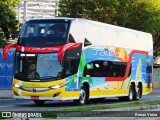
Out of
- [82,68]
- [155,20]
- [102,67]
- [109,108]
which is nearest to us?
[109,108]

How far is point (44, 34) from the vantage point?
23.4m

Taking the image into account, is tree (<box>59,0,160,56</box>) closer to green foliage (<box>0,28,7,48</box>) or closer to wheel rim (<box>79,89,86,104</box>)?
green foliage (<box>0,28,7,48</box>)

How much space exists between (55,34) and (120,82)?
21.9 ft

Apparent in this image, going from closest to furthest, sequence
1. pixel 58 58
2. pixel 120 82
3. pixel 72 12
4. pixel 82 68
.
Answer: pixel 58 58 → pixel 82 68 → pixel 120 82 → pixel 72 12

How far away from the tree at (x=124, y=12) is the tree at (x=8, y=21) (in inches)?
462

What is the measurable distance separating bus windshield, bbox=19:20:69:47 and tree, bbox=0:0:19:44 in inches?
664

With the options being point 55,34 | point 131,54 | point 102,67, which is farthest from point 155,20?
point 55,34

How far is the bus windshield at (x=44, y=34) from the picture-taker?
76.3ft

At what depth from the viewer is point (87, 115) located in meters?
18.5

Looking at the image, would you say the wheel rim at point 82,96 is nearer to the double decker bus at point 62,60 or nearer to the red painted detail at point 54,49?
the double decker bus at point 62,60

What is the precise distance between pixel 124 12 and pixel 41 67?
2876 cm

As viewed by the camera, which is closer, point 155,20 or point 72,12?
point 155,20

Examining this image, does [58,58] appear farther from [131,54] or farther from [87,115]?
[131,54]

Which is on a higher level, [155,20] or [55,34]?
[55,34]
